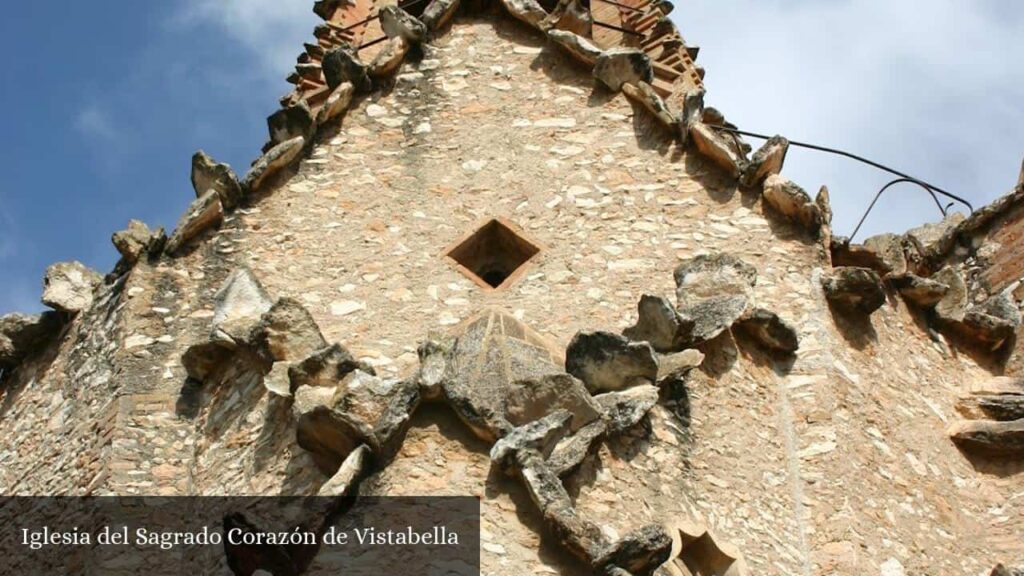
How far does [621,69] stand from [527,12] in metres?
1.03

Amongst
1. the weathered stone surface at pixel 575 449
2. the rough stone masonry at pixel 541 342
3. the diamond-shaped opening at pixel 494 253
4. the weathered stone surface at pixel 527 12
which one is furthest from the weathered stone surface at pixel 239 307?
the weathered stone surface at pixel 527 12

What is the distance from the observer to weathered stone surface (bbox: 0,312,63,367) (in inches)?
522

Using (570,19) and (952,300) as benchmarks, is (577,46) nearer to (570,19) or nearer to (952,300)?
(570,19)

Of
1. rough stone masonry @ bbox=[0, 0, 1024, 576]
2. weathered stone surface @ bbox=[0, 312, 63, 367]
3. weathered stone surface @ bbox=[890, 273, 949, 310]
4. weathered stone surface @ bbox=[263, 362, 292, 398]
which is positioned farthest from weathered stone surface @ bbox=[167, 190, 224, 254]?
weathered stone surface @ bbox=[890, 273, 949, 310]

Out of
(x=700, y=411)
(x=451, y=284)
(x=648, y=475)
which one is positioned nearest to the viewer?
(x=648, y=475)

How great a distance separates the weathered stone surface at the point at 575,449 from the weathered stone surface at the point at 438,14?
507cm

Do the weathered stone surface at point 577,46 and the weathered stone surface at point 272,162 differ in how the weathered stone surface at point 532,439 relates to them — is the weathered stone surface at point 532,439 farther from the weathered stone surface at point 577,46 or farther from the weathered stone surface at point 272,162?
the weathered stone surface at point 577,46

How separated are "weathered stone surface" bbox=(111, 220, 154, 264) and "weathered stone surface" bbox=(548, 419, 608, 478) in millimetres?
3623

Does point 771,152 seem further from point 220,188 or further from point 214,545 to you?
point 214,545

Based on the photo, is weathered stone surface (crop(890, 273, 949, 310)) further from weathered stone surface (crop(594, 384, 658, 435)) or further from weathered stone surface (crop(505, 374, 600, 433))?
weathered stone surface (crop(505, 374, 600, 433))

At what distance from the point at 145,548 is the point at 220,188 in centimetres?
288

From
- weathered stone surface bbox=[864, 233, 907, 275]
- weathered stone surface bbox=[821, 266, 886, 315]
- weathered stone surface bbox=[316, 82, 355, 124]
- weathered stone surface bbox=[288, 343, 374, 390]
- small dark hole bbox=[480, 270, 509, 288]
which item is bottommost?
weathered stone surface bbox=[288, 343, 374, 390]

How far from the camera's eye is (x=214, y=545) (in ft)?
34.9

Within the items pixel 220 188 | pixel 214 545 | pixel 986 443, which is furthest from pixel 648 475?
pixel 220 188
